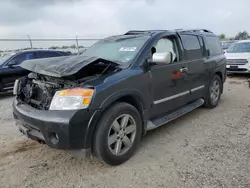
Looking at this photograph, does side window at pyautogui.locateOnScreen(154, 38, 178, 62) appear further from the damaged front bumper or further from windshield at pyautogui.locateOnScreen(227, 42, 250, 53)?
windshield at pyautogui.locateOnScreen(227, 42, 250, 53)

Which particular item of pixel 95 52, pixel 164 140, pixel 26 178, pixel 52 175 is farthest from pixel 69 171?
pixel 95 52

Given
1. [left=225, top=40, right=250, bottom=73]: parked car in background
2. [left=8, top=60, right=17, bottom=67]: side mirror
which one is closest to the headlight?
[left=8, top=60, right=17, bottom=67]: side mirror

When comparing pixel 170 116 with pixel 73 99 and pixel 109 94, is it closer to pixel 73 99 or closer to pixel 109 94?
pixel 109 94

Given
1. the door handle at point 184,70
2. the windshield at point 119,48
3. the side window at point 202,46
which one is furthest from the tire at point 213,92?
the windshield at point 119,48

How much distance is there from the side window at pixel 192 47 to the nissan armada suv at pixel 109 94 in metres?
0.02

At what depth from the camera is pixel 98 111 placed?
2.96m

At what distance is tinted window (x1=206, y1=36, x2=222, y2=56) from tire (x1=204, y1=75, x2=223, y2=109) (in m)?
0.59

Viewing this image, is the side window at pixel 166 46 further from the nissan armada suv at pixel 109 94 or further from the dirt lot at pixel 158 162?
the dirt lot at pixel 158 162

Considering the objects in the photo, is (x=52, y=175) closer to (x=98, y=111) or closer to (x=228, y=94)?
(x=98, y=111)

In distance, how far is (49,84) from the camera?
10.9 feet

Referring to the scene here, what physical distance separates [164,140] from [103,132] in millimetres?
1438

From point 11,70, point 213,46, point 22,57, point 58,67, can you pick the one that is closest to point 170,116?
point 58,67

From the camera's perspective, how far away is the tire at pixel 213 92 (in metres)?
5.60

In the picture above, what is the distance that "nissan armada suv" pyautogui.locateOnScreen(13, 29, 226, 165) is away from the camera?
2893 mm
